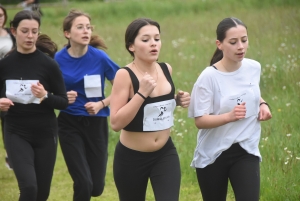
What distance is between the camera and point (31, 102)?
6281 mm

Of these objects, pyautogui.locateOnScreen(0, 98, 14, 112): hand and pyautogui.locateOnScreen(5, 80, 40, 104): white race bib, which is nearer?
pyautogui.locateOnScreen(0, 98, 14, 112): hand

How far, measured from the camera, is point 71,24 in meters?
6.97

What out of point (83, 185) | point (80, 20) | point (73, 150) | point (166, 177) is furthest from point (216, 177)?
point (80, 20)

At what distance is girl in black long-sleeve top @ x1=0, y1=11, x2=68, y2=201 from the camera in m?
6.23

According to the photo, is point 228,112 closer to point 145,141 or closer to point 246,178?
point 246,178

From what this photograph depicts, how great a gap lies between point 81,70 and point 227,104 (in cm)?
199

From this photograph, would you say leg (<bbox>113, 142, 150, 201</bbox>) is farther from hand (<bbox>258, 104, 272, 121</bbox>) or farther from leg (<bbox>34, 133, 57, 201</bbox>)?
leg (<bbox>34, 133, 57, 201</bbox>)

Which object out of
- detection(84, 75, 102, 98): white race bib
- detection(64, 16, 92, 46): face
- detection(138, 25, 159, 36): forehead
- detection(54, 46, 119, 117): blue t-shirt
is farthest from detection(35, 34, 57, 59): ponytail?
detection(138, 25, 159, 36): forehead

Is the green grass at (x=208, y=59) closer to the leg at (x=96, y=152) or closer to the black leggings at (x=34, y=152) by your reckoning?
the leg at (x=96, y=152)

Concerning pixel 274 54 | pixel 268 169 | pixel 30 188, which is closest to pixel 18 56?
pixel 30 188

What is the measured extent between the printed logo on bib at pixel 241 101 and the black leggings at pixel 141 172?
22.9 inches

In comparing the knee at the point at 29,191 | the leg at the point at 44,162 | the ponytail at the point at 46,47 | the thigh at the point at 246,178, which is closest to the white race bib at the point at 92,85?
the ponytail at the point at 46,47

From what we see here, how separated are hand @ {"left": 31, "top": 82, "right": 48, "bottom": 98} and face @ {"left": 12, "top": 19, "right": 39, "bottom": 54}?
44cm

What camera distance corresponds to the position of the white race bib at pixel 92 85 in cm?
672
